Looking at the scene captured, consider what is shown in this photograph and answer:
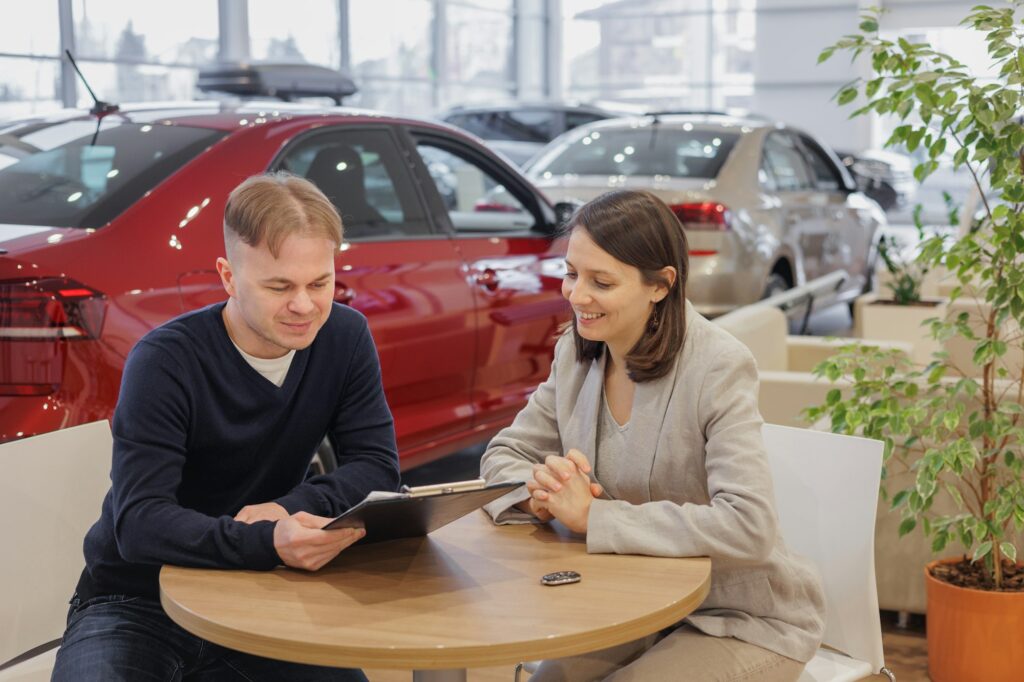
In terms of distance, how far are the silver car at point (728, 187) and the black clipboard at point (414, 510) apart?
14.5 ft

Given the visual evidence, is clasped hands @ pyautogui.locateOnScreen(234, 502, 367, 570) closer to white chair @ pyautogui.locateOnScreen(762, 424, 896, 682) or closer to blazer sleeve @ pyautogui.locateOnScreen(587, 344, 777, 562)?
blazer sleeve @ pyautogui.locateOnScreen(587, 344, 777, 562)

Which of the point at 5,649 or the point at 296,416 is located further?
the point at 5,649

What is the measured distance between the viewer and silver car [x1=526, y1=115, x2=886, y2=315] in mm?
6547

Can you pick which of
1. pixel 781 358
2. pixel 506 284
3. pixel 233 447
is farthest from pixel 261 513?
pixel 781 358

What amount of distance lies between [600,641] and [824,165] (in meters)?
6.90

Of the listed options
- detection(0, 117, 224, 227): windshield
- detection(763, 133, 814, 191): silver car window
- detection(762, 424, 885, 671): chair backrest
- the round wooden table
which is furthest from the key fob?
detection(763, 133, 814, 191): silver car window

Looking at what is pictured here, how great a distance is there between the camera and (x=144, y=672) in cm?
207

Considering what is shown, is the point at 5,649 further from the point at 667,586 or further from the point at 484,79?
the point at 484,79

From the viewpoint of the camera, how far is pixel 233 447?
220 centimetres

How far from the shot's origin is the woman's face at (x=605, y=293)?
2.21m

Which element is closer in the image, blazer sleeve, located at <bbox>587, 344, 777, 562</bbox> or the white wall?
blazer sleeve, located at <bbox>587, 344, 777, 562</bbox>

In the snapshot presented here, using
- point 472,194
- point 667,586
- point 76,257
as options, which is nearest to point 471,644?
point 667,586

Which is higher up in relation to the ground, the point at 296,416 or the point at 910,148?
the point at 910,148

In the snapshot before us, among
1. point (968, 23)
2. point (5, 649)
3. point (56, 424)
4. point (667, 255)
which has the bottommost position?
point (5, 649)
